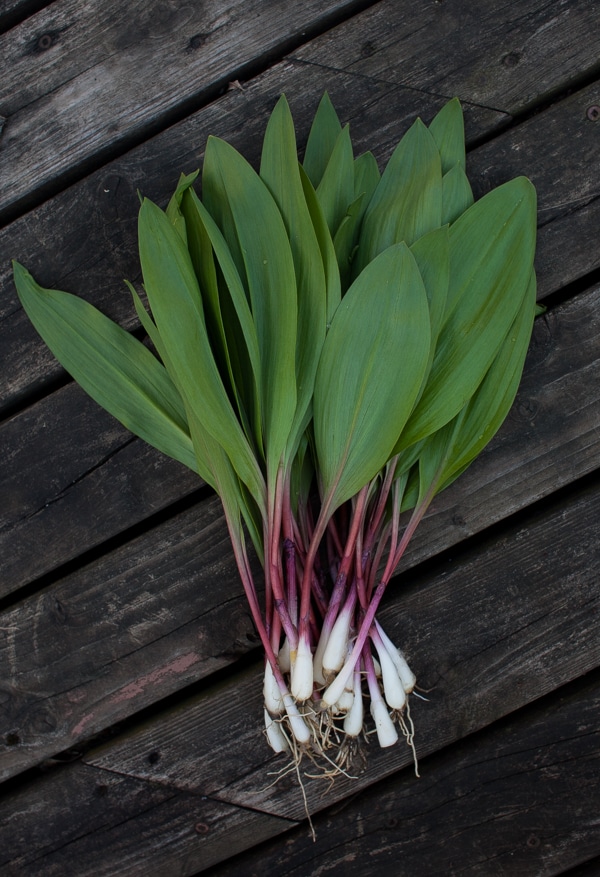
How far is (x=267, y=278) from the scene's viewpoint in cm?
78

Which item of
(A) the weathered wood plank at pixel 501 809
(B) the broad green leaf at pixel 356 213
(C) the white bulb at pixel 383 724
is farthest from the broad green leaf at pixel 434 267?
(A) the weathered wood plank at pixel 501 809

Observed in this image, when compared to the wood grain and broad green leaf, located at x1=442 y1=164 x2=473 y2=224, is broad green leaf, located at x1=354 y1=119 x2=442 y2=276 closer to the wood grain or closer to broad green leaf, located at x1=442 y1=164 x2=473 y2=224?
broad green leaf, located at x1=442 y1=164 x2=473 y2=224

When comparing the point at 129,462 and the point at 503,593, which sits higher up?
the point at 129,462

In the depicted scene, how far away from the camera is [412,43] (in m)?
0.95

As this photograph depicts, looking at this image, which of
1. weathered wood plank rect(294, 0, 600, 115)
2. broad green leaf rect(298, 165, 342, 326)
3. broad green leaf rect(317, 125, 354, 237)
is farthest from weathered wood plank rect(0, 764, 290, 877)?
weathered wood plank rect(294, 0, 600, 115)

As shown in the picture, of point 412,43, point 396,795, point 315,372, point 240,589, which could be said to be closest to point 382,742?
point 396,795

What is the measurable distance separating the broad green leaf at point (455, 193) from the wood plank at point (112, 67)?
0.33 meters

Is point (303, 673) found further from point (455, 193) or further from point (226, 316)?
point (455, 193)

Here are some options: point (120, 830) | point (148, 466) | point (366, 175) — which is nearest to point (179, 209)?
point (366, 175)

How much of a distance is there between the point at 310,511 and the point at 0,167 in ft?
2.18

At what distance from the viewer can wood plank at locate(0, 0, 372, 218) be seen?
3.14ft

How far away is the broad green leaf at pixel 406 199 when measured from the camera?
0.81 m

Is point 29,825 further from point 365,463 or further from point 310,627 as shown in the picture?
point 365,463

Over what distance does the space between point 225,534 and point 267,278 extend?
14.4 inches
